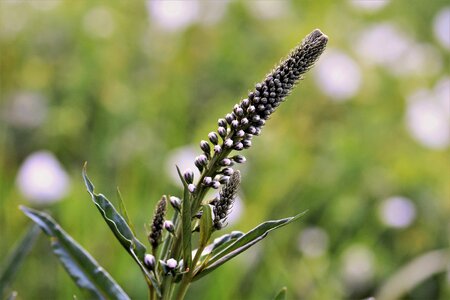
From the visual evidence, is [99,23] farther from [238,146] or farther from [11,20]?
[238,146]

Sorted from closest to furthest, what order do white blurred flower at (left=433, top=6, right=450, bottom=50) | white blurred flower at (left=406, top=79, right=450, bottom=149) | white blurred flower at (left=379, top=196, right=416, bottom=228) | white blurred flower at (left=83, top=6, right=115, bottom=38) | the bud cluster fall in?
the bud cluster → white blurred flower at (left=379, top=196, right=416, bottom=228) → white blurred flower at (left=406, top=79, right=450, bottom=149) → white blurred flower at (left=83, top=6, right=115, bottom=38) → white blurred flower at (left=433, top=6, right=450, bottom=50)

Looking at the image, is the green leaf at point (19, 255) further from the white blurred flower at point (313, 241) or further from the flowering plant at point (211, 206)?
Answer: the white blurred flower at point (313, 241)

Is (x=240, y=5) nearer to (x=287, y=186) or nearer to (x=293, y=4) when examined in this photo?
(x=293, y=4)

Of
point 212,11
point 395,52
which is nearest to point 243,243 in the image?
point 212,11

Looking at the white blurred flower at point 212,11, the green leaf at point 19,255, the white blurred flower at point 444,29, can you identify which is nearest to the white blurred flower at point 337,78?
the white blurred flower at point 212,11

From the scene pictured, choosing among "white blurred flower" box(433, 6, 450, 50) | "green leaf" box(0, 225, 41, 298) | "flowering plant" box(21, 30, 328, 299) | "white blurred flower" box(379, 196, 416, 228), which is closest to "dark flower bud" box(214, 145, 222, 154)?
"flowering plant" box(21, 30, 328, 299)

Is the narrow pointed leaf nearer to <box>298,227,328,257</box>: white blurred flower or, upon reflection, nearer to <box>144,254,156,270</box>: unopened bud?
<box>144,254,156,270</box>: unopened bud

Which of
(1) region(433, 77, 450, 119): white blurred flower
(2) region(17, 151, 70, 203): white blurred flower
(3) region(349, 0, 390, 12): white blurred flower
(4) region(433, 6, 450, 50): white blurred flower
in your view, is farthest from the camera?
(3) region(349, 0, 390, 12): white blurred flower
